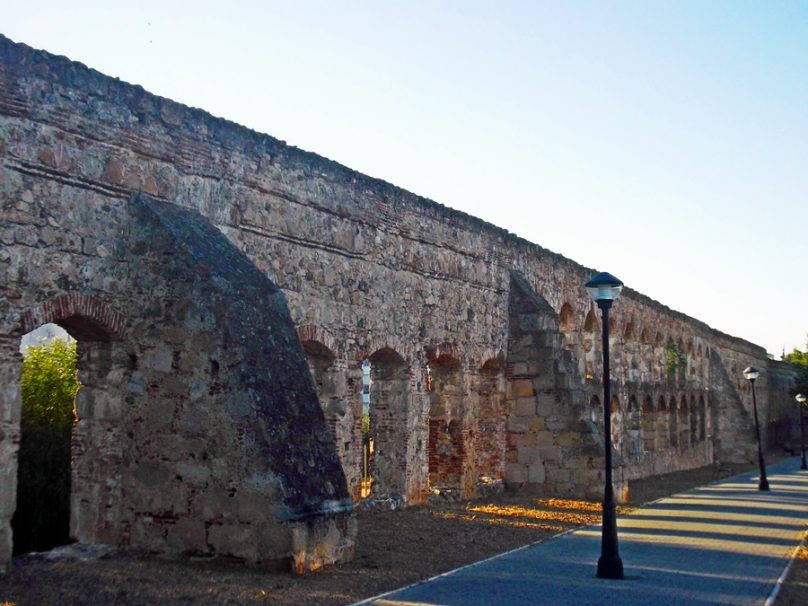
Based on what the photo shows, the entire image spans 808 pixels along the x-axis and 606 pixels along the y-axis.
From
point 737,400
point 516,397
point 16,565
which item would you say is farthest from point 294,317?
point 737,400

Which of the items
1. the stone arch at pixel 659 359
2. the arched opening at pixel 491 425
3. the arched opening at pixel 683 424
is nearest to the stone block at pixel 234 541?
the arched opening at pixel 491 425

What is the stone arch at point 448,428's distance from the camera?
15898mm

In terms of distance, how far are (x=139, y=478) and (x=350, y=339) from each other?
14.3 feet

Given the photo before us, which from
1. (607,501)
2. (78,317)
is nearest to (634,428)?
(607,501)

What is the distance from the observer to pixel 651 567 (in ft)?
31.8

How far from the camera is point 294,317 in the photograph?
1190 cm

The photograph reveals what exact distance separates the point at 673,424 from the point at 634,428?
487 cm

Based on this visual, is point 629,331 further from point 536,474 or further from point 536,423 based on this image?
point 536,474

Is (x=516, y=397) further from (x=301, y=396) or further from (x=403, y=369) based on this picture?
(x=301, y=396)

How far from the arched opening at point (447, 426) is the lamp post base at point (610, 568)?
6.82m

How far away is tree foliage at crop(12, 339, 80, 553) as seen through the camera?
1228 cm

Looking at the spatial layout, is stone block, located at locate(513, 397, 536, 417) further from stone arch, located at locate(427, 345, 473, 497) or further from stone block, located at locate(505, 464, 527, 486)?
stone arch, located at locate(427, 345, 473, 497)

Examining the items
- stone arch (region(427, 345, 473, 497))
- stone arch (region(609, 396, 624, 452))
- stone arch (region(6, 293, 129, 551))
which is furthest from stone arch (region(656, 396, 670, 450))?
stone arch (region(6, 293, 129, 551))

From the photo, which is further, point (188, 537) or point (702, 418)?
point (702, 418)
